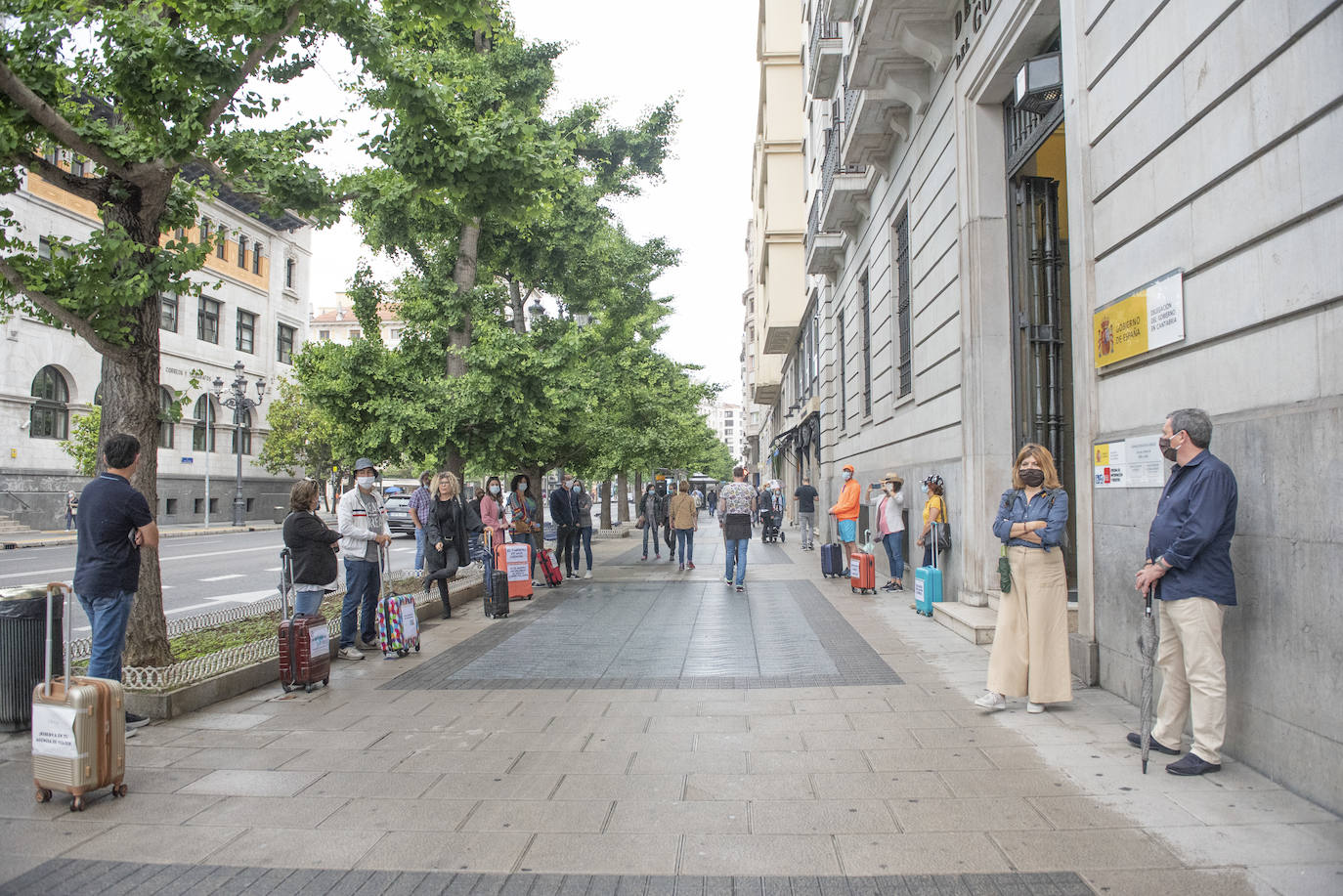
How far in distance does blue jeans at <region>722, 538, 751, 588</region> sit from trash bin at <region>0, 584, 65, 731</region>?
931cm

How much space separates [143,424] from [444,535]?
4.53 metres

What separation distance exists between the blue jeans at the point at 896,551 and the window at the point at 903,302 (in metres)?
2.11

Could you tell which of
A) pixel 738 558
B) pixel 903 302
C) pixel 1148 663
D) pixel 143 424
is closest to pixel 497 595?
pixel 738 558

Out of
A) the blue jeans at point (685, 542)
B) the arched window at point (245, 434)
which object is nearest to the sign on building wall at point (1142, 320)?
the blue jeans at point (685, 542)

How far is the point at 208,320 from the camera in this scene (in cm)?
4312

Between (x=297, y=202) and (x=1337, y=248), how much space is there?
7.82m

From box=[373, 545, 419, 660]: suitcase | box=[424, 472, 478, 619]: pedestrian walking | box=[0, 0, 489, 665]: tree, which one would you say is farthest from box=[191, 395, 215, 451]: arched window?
box=[0, 0, 489, 665]: tree

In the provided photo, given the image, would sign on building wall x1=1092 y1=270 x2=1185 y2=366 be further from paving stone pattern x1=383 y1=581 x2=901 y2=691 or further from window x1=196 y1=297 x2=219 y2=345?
window x1=196 y1=297 x2=219 y2=345

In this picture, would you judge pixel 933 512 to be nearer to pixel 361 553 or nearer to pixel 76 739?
pixel 361 553

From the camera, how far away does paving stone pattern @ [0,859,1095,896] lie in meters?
3.41

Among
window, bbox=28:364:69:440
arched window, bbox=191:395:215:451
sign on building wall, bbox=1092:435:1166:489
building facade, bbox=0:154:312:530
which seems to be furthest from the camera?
arched window, bbox=191:395:215:451

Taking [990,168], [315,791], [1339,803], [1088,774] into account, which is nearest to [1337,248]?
[1339,803]

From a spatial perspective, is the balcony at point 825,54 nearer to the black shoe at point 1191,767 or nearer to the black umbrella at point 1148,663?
the black umbrella at point 1148,663

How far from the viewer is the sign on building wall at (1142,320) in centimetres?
548
